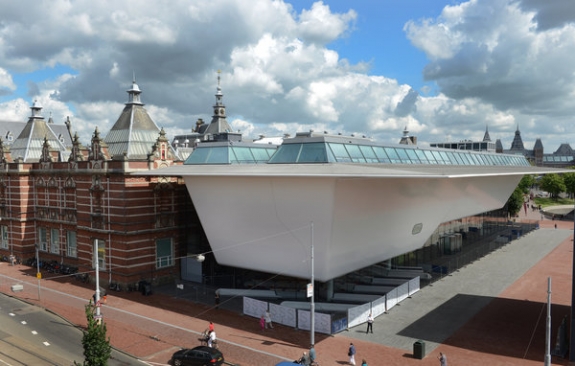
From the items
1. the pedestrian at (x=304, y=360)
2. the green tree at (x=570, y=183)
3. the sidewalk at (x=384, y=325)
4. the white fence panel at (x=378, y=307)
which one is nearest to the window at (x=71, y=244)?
the sidewalk at (x=384, y=325)

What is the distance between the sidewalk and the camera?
1027 inches

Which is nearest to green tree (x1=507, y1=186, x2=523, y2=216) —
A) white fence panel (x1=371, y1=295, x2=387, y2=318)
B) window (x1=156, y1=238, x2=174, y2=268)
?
white fence panel (x1=371, y1=295, x2=387, y2=318)

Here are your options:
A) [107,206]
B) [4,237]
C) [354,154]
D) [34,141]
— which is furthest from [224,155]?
[4,237]

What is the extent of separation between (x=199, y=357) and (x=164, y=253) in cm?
2082

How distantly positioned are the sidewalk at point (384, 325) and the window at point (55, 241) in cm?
507

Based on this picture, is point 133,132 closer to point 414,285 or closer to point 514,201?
point 414,285

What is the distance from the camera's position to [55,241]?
50562 millimetres

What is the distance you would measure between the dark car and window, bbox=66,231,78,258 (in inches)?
1112

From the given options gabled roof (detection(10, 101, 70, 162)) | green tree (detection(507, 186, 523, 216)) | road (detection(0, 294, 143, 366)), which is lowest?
road (detection(0, 294, 143, 366))

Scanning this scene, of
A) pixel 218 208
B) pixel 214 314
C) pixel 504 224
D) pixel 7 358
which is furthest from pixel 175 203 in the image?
pixel 504 224

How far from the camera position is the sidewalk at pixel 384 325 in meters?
26.1

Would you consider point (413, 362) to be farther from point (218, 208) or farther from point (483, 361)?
point (218, 208)

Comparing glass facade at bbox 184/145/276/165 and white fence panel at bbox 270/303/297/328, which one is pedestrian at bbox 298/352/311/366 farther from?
glass facade at bbox 184/145/276/165

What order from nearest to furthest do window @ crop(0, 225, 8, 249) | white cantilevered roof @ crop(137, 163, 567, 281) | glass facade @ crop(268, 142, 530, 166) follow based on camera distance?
white cantilevered roof @ crop(137, 163, 567, 281) < glass facade @ crop(268, 142, 530, 166) < window @ crop(0, 225, 8, 249)
